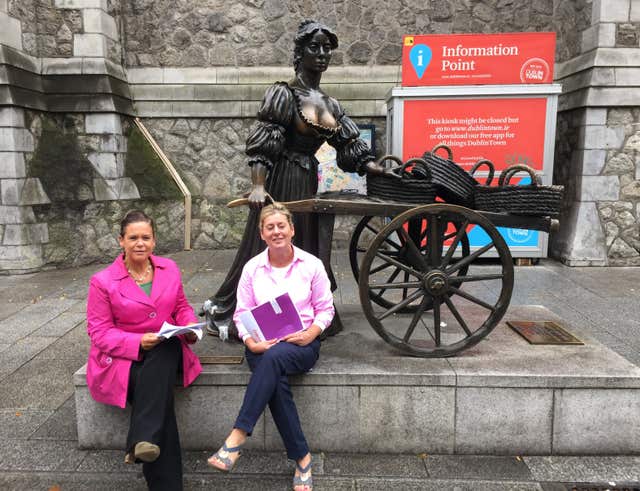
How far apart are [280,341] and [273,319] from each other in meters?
0.12

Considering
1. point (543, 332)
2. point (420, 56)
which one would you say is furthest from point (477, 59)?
point (543, 332)

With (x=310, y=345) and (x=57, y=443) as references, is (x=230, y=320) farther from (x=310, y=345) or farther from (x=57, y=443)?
(x=57, y=443)

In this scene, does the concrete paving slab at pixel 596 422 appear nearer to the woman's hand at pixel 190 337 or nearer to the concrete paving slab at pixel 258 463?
the concrete paving slab at pixel 258 463

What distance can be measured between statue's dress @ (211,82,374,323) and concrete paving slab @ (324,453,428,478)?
1.21 meters

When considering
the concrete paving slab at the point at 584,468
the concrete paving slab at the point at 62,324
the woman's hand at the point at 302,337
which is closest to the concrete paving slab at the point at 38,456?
the woman's hand at the point at 302,337

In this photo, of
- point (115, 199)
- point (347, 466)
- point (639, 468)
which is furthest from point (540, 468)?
point (115, 199)

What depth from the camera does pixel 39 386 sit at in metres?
3.70

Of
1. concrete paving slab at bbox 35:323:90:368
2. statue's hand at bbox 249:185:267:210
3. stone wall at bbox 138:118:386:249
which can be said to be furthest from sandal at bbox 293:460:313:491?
stone wall at bbox 138:118:386:249

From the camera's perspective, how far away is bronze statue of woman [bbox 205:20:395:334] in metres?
3.21

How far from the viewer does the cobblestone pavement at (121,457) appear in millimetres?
2615

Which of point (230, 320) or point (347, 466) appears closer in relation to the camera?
point (347, 466)

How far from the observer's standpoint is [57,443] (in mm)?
2959

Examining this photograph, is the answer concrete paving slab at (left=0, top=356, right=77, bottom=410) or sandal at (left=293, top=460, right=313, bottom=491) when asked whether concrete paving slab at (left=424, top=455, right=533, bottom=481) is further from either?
concrete paving slab at (left=0, top=356, right=77, bottom=410)

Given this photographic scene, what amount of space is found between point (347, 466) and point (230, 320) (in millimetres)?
1263
